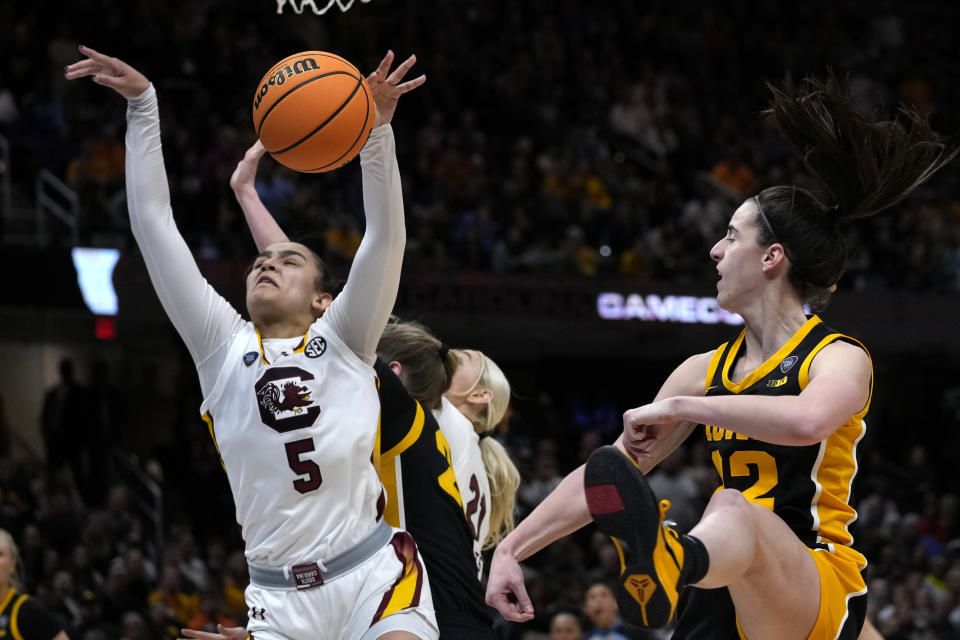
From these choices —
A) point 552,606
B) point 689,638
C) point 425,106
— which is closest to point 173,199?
point 425,106

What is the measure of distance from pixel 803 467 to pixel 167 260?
2.15 metres

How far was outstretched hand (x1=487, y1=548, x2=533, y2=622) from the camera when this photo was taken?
392cm

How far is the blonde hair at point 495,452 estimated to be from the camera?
560 cm

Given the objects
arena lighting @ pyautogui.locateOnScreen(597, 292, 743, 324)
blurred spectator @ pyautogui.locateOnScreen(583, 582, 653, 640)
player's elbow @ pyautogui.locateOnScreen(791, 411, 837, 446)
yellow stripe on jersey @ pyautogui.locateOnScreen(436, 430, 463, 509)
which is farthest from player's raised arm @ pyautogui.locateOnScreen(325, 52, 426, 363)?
arena lighting @ pyautogui.locateOnScreen(597, 292, 743, 324)

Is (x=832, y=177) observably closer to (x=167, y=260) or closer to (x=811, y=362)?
(x=811, y=362)

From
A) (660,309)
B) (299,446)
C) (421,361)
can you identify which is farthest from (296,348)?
(660,309)

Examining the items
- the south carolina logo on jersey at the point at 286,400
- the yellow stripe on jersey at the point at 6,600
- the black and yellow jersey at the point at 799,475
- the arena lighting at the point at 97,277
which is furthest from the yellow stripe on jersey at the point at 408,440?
the arena lighting at the point at 97,277

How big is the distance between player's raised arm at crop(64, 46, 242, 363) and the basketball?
0.41 metres

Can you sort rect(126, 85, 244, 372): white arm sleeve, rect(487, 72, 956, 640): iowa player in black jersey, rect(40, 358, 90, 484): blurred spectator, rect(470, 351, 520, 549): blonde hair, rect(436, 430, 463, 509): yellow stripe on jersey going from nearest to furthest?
1. rect(487, 72, 956, 640): iowa player in black jersey
2. rect(126, 85, 244, 372): white arm sleeve
3. rect(436, 430, 463, 509): yellow stripe on jersey
4. rect(470, 351, 520, 549): blonde hair
5. rect(40, 358, 90, 484): blurred spectator

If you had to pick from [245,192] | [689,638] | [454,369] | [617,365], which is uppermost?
[245,192]

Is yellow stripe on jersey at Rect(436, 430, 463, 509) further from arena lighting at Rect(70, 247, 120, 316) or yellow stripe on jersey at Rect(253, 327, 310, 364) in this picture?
arena lighting at Rect(70, 247, 120, 316)

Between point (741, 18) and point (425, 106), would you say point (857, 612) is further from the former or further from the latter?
point (741, 18)

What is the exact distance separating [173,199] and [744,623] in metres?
11.0

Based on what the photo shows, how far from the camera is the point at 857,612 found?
4.02 meters
